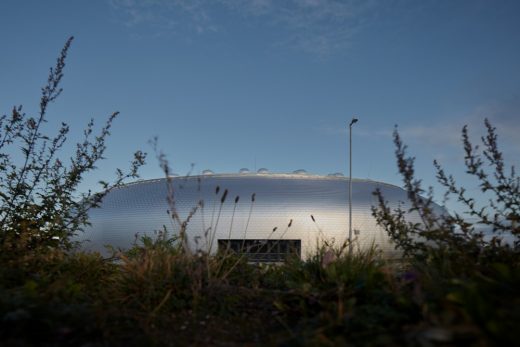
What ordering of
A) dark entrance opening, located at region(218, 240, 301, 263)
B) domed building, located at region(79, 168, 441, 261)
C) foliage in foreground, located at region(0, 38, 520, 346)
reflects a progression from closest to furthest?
foliage in foreground, located at region(0, 38, 520, 346) → dark entrance opening, located at region(218, 240, 301, 263) → domed building, located at region(79, 168, 441, 261)

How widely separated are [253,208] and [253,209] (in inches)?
3.7

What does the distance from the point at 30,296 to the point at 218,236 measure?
23026mm

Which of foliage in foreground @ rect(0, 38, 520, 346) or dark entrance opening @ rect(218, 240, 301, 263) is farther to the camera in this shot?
dark entrance opening @ rect(218, 240, 301, 263)

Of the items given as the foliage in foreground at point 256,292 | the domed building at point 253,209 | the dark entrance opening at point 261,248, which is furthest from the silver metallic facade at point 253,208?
the foliage in foreground at point 256,292

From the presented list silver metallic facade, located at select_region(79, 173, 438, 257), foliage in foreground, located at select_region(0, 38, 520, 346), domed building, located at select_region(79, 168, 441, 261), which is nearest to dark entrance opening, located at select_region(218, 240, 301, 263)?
foliage in foreground, located at select_region(0, 38, 520, 346)

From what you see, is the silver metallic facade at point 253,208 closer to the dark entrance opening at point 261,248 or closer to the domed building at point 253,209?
the domed building at point 253,209

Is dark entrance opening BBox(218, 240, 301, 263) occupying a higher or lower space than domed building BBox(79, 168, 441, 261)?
lower

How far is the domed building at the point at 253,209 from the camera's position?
26.5 meters

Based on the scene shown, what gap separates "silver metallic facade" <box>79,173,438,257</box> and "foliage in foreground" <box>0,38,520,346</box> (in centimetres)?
1932

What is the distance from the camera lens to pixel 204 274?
15.0ft

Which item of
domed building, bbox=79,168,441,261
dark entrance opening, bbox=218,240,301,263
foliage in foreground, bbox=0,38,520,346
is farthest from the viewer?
domed building, bbox=79,168,441,261

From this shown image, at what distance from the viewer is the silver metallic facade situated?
87.2 ft

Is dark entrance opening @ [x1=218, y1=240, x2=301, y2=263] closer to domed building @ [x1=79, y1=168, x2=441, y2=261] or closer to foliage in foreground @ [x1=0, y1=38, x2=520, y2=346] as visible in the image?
foliage in foreground @ [x1=0, y1=38, x2=520, y2=346]

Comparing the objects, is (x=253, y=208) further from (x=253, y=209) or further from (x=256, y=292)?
(x=256, y=292)
